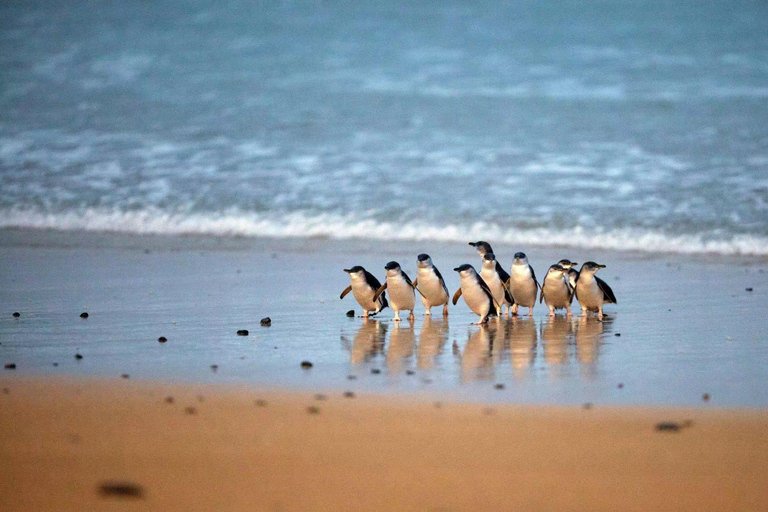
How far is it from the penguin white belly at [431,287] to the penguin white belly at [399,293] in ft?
0.33

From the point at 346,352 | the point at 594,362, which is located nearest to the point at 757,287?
the point at 594,362

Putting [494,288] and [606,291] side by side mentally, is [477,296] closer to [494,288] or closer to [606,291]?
[494,288]

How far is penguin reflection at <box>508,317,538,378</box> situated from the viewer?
5.81 meters

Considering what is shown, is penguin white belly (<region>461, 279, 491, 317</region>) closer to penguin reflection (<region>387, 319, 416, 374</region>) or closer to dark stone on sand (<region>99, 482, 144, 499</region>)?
penguin reflection (<region>387, 319, 416, 374</region>)

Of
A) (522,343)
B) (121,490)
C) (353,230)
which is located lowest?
(121,490)

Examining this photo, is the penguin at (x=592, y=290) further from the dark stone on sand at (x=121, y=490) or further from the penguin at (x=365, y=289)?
the dark stone on sand at (x=121, y=490)

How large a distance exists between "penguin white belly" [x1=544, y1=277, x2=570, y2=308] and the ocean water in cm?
363

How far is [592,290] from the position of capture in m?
7.90

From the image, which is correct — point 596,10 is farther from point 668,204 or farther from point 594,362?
point 594,362

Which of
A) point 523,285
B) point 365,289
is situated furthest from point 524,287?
point 365,289

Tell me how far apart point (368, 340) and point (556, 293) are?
1.94 m

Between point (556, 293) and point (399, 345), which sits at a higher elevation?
point (556, 293)

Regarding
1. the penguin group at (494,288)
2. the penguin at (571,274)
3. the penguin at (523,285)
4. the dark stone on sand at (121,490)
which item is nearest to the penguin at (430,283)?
the penguin group at (494,288)

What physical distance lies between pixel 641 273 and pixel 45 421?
260 inches
